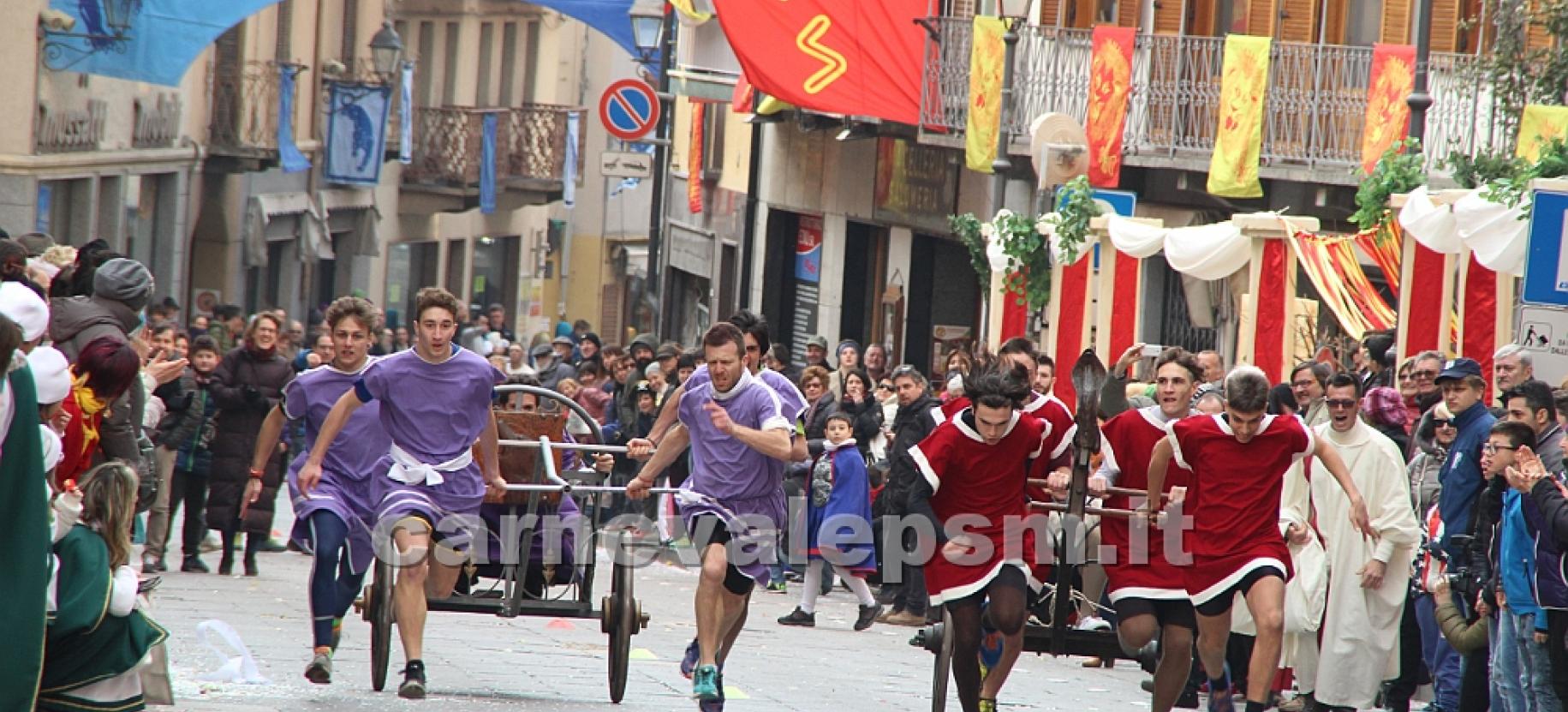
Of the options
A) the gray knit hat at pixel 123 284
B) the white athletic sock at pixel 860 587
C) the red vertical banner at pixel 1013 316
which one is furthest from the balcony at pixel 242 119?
the gray knit hat at pixel 123 284

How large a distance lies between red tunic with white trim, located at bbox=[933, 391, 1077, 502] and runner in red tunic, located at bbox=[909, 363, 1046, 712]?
47mm

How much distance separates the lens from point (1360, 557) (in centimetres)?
1249

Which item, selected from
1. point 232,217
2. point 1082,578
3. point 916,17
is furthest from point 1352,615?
point 232,217

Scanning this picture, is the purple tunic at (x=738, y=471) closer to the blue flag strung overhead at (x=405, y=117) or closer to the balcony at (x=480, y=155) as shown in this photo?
the blue flag strung overhead at (x=405, y=117)

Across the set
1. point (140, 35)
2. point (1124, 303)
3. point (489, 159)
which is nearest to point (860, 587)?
point (1124, 303)

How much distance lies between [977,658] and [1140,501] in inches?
38.2

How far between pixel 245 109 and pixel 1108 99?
658 inches

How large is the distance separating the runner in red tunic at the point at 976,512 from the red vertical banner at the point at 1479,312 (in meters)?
6.09

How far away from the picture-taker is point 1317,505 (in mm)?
12562

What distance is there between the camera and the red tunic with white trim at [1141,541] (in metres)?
10.6

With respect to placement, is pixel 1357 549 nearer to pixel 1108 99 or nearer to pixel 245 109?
pixel 1108 99

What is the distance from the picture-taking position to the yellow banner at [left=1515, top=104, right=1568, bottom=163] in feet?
53.9

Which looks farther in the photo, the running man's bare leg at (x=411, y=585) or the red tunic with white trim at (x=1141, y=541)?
the running man's bare leg at (x=411, y=585)

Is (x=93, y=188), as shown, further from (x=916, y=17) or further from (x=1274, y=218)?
(x=1274, y=218)
